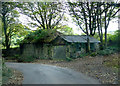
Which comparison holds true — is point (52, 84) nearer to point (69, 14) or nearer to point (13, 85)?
point (13, 85)

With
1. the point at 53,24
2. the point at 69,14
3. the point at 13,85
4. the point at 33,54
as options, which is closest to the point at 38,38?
the point at 33,54

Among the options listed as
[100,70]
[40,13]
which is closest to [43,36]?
[40,13]

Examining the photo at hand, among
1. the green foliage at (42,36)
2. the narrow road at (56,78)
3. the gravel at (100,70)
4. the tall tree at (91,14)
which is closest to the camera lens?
the narrow road at (56,78)

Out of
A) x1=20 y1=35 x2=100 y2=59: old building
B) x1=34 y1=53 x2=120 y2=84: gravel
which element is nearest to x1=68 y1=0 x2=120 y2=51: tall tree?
x1=20 y1=35 x2=100 y2=59: old building

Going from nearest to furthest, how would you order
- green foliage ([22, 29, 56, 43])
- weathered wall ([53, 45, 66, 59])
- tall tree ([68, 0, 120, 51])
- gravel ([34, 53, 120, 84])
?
gravel ([34, 53, 120, 84])
tall tree ([68, 0, 120, 51])
green foliage ([22, 29, 56, 43])
weathered wall ([53, 45, 66, 59])

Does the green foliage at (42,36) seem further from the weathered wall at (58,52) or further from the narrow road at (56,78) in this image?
the narrow road at (56,78)

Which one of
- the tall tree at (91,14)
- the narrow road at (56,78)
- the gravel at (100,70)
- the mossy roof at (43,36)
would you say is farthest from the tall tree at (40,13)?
the narrow road at (56,78)

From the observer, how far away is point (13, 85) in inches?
213

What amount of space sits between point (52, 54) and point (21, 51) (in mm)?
5162

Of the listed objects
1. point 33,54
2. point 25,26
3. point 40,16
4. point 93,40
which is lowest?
point 33,54

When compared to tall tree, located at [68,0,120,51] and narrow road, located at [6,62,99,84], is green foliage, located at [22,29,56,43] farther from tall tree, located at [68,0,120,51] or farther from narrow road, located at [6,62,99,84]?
narrow road, located at [6,62,99,84]

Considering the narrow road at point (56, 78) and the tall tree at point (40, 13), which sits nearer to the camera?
the narrow road at point (56, 78)

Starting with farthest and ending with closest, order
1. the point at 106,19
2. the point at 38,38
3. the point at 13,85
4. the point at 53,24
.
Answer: the point at 53,24 < the point at 38,38 < the point at 106,19 < the point at 13,85

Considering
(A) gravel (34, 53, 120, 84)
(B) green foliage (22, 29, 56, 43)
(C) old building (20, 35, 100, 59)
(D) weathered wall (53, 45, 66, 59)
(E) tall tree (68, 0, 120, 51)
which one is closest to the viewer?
(A) gravel (34, 53, 120, 84)
